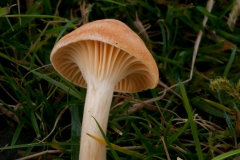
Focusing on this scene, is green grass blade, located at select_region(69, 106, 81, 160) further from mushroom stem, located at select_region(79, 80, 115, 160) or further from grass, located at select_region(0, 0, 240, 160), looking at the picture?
mushroom stem, located at select_region(79, 80, 115, 160)

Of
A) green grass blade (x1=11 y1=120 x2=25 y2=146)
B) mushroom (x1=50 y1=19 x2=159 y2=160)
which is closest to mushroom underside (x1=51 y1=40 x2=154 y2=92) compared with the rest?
mushroom (x1=50 y1=19 x2=159 y2=160)

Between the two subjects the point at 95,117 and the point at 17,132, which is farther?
the point at 17,132

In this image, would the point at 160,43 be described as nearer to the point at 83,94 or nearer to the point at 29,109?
the point at 83,94

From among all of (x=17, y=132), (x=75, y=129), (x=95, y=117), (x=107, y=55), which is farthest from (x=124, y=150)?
(x=17, y=132)

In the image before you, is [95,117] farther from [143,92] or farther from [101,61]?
[143,92]

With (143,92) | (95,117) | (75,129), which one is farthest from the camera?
(143,92)

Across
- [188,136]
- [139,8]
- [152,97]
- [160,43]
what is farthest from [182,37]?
[188,136]
